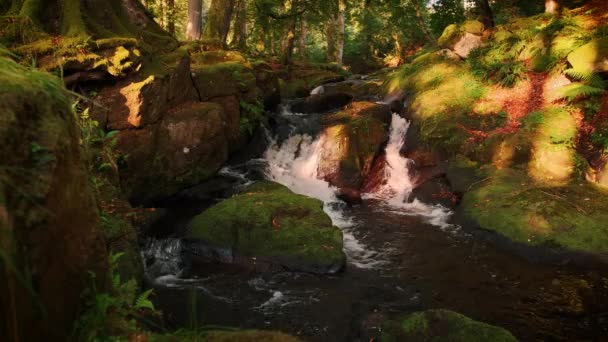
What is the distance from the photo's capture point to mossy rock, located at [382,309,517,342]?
4691 millimetres

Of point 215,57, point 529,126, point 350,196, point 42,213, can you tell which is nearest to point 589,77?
point 529,126

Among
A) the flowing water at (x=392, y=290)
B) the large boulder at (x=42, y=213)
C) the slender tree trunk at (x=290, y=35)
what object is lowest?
the flowing water at (x=392, y=290)

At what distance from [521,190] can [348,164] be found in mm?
4989

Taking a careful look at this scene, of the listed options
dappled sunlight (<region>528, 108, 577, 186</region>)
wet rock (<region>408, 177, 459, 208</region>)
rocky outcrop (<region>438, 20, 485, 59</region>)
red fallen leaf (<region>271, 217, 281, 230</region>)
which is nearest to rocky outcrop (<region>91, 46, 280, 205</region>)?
red fallen leaf (<region>271, 217, 281, 230</region>)

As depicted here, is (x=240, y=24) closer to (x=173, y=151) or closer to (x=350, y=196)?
(x=173, y=151)

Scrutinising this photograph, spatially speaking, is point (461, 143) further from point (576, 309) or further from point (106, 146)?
point (106, 146)

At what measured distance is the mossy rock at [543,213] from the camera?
7.88m

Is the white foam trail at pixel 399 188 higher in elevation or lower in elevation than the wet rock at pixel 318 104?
lower

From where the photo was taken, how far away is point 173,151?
1049 centimetres

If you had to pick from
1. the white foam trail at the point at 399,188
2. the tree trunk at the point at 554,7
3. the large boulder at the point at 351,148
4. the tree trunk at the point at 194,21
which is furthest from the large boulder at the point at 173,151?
the tree trunk at the point at 554,7

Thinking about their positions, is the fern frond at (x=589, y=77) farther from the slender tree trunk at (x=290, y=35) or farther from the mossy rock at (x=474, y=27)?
the slender tree trunk at (x=290, y=35)

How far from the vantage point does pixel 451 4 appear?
1908 cm

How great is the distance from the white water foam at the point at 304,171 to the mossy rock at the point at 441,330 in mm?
4548

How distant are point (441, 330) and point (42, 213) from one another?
457cm
